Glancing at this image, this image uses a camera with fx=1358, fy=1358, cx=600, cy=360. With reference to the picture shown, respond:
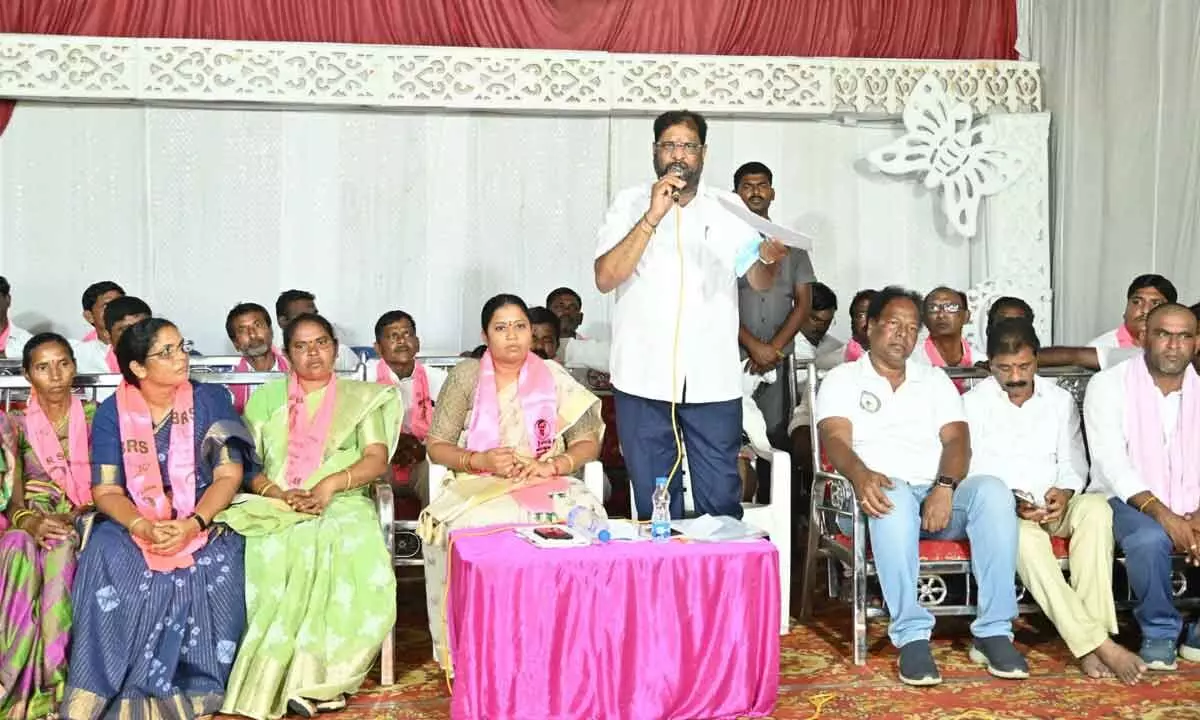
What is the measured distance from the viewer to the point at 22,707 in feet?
12.4

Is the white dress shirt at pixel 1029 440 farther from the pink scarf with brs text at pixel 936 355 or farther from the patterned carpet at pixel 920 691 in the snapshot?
the pink scarf with brs text at pixel 936 355

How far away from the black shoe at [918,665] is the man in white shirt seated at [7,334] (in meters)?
4.45

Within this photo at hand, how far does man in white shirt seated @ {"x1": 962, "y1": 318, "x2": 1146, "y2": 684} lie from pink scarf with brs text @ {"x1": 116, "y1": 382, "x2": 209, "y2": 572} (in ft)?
8.42

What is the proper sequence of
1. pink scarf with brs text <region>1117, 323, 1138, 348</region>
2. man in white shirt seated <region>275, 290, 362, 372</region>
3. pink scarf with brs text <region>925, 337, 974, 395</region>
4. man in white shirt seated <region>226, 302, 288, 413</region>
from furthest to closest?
man in white shirt seated <region>275, 290, 362, 372</region>
man in white shirt seated <region>226, 302, 288, 413</region>
pink scarf with brs text <region>925, 337, 974, 395</region>
pink scarf with brs text <region>1117, 323, 1138, 348</region>

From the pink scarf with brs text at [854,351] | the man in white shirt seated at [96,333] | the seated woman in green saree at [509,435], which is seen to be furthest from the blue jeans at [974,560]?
the man in white shirt seated at [96,333]

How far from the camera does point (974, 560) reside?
429 cm

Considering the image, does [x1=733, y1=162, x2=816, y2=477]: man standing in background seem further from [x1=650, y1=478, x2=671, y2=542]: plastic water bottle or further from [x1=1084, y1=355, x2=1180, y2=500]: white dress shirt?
[x1=650, y1=478, x2=671, y2=542]: plastic water bottle

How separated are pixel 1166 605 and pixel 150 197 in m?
5.38

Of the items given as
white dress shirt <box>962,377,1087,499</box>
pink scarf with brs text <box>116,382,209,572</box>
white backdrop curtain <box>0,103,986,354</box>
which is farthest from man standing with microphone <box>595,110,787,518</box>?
white backdrop curtain <box>0,103,986,354</box>

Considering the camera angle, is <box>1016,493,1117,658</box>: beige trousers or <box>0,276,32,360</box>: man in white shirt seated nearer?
<box>1016,493,1117,658</box>: beige trousers

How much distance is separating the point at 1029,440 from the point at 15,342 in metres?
4.76

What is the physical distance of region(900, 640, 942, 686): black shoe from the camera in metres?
4.06

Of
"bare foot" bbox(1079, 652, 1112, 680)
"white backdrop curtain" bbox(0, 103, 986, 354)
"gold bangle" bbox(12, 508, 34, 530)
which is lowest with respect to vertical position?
"bare foot" bbox(1079, 652, 1112, 680)

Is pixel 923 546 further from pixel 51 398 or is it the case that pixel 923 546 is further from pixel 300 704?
pixel 51 398
